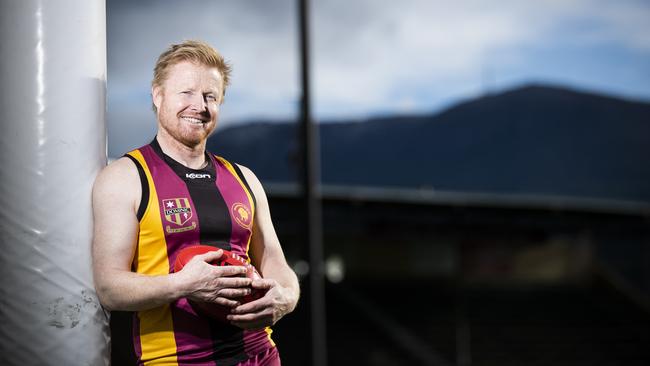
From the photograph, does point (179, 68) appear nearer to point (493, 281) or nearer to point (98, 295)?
point (98, 295)

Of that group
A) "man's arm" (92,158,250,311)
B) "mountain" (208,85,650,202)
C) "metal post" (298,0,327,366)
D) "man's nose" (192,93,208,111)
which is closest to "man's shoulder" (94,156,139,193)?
"man's arm" (92,158,250,311)

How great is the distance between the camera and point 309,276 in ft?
12.1

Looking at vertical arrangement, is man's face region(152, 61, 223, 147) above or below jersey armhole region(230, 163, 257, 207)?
above

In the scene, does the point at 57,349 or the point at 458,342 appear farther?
the point at 458,342

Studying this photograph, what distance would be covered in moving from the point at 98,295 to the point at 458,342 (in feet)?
39.4

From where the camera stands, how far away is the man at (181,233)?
3.12 feet

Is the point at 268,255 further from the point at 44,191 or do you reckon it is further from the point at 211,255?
the point at 44,191

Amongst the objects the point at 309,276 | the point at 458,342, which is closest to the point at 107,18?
the point at 309,276

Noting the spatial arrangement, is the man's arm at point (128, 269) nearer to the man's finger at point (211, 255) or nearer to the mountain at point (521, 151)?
the man's finger at point (211, 255)

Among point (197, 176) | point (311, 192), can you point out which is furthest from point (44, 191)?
point (311, 192)

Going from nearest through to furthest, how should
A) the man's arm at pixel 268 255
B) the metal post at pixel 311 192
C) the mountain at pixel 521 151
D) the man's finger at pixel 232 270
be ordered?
the man's finger at pixel 232 270, the man's arm at pixel 268 255, the metal post at pixel 311 192, the mountain at pixel 521 151

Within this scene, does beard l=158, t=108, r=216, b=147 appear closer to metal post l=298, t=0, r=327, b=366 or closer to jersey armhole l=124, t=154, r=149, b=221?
jersey armhole l=124, t=154, r=149, b=221

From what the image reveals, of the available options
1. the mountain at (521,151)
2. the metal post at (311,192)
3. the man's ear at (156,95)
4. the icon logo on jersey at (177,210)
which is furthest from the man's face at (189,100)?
the mountain at (521,151)

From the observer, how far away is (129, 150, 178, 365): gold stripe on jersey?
3.14 ft
